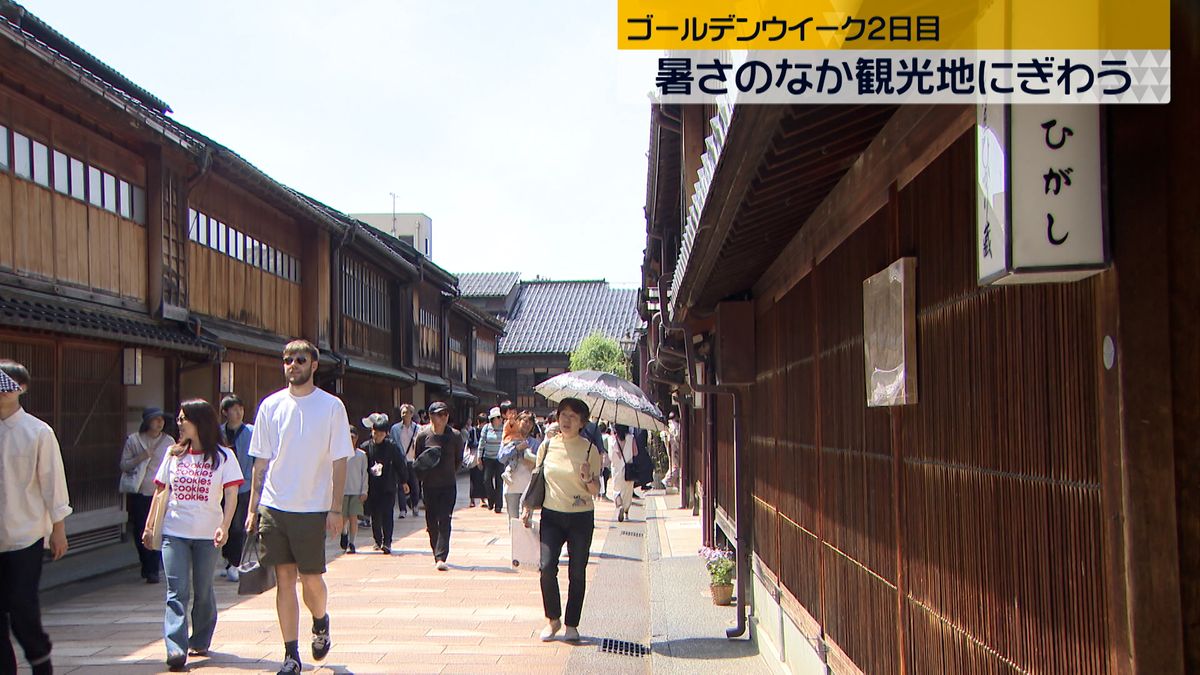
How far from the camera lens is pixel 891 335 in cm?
435

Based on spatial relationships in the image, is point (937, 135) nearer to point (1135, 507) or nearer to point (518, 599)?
point (1135, 507)

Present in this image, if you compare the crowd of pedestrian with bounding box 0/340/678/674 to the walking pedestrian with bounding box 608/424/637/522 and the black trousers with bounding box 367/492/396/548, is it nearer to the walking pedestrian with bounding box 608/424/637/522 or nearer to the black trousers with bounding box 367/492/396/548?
the black trousers with bounding box 367/492/396/548

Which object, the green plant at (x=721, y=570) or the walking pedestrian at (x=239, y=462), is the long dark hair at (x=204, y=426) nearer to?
the walking pedestrian at (x=239, y=462)

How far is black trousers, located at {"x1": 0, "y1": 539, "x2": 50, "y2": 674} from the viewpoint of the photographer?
6418mm

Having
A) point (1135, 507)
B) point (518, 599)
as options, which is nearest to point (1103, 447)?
point (1135, 507)

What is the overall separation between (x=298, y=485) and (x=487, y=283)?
58.7 meters

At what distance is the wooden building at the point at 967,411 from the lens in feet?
7.91

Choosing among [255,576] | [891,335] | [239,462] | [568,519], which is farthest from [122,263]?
[891,335]

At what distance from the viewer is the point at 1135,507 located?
2389 mm

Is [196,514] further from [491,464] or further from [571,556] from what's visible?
[491,464]

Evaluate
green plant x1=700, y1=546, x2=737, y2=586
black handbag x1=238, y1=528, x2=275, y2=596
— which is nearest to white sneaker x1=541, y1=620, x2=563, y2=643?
green plant x1=700, y1=546, x2=737, y2=586

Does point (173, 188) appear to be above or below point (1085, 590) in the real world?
above

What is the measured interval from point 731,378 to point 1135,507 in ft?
23.5

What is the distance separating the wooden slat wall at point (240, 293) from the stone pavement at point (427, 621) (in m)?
5.37
